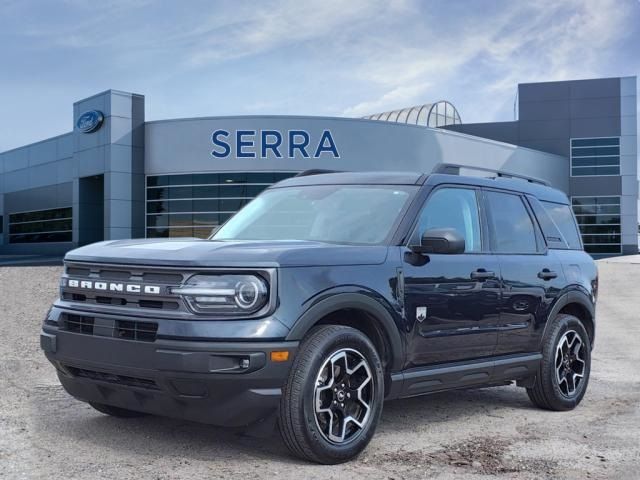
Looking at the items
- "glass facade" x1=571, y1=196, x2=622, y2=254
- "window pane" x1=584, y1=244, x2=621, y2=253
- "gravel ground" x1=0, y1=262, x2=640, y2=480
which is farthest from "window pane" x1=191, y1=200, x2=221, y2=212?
"gravel ground" x1=0, y1=262, x2=640, y2=480

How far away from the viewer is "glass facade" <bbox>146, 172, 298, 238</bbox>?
34469mm

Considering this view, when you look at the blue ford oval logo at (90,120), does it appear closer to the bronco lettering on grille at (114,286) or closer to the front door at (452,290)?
the front door at (452,290)

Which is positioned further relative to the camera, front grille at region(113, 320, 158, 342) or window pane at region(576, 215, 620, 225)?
window pane at region(576, 215, 620, 225)

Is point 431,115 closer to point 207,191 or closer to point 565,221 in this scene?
point 207,191

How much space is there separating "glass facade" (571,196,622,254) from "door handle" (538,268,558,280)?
43.7 meters

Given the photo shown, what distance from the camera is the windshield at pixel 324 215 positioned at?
551 centimetres

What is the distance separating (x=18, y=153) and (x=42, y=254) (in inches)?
299

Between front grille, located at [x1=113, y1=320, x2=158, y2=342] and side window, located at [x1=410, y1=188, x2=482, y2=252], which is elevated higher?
side window, located at [x1=410, y1=188, x2=482, y2=252]

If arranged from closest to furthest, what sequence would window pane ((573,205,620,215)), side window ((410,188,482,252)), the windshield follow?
1. the windshield
2. side window ((410,188,482,252))
3. window pane ((573,205,620,215))

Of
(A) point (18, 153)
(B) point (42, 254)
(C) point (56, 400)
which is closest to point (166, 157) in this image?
(B) point (42, 254)

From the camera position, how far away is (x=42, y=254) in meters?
44.4

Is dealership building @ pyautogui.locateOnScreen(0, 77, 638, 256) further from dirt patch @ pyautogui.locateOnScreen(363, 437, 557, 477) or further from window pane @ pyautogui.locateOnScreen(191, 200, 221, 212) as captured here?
dirt patch @ pyautogui.locateOnScreen(363, 437, 557, 477)

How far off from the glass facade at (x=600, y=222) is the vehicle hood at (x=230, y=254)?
46.0 m

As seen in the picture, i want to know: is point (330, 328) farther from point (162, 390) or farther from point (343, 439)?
point (162, 390)
